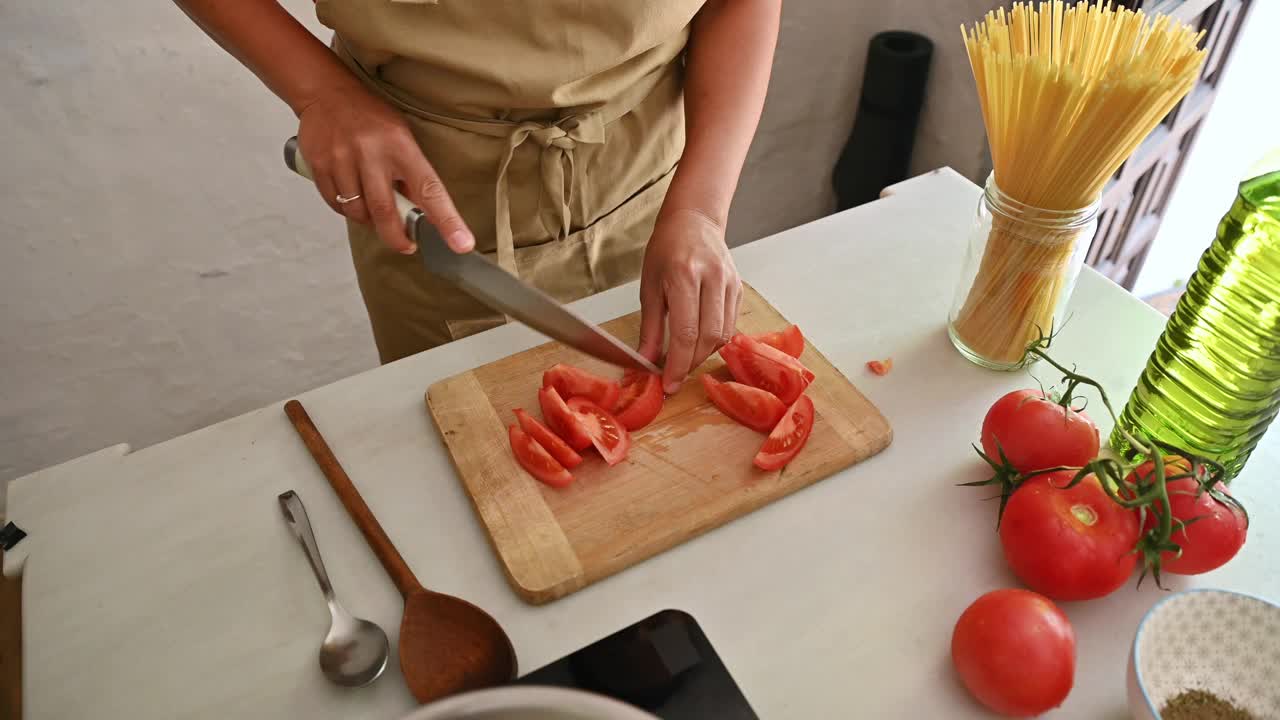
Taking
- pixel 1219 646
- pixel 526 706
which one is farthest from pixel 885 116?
pixel 526 706

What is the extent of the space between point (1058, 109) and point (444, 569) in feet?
2.58

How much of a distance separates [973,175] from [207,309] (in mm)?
2035

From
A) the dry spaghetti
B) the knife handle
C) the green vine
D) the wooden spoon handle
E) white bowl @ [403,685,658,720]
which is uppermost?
the dry spaghetti

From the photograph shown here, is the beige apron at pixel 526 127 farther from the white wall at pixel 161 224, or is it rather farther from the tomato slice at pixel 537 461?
the white wall at pixel 161 224

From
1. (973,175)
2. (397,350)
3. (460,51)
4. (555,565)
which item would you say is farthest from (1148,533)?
(973,175)

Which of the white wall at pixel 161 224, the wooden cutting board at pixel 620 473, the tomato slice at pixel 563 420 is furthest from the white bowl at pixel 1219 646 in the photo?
the white wall at pixel 161 224

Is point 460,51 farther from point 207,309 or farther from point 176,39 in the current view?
point 207,309

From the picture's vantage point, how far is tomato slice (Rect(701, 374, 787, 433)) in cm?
100

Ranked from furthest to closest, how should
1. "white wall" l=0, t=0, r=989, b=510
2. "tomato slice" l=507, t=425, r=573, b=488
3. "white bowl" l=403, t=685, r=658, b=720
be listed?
"white wall" l=0, t=0, r=989, b=510 < "tomato slice" l=507, t=425, r=573, b=488 < "white bowl" l=403, t=685, r=658, b=720

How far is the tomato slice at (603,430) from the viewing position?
3.18 feet

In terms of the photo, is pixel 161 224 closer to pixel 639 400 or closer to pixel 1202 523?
pixel 639 400

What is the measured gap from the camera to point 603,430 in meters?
1.00

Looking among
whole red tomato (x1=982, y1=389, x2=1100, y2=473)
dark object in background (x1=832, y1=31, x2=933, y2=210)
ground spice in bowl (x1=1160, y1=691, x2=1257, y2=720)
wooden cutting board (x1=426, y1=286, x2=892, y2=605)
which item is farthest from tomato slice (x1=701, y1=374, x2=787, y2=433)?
dark object in background (x1=832, y1=31, x2=933, y2=210)

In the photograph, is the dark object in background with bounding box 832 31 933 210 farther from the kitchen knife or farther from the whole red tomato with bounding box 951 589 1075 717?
the whole red tomato with bounding box 951 589 1075 717
